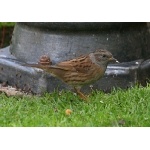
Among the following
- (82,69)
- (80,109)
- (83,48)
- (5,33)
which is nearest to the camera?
(80,109)

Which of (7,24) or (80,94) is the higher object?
(7,24)

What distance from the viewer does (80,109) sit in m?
6.13

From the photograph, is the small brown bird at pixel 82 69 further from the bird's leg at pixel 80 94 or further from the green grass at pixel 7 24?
the green grass at pixel 7 24

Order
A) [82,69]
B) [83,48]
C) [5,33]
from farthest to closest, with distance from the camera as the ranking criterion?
[5,33], [83,48], [82,69]

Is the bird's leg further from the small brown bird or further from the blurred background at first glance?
the blurred background

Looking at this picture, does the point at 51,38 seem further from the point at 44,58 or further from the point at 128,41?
the point at 128,41

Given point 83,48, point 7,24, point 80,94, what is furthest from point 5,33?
point 80,94

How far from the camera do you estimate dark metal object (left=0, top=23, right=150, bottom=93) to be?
7.01m

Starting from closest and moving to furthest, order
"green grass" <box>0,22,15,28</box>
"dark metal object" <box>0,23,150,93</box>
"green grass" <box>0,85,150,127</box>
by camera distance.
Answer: "green grass" <box>0,85,150,127</box> → "dark metal object" <box>0,23,150,93</box> → "green grass" <box>0,22,15,28</box>

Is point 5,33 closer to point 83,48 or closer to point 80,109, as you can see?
point 83,48

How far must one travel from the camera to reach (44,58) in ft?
22.9

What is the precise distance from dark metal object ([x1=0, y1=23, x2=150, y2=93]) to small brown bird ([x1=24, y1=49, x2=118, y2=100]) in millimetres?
510

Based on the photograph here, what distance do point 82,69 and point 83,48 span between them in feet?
2.18

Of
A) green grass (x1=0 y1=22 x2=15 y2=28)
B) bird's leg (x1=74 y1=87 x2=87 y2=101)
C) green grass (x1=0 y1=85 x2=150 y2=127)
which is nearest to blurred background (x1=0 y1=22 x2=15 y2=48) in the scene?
green grass (x1=0 y1=22 x2=15 y2=28)
